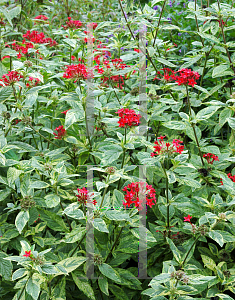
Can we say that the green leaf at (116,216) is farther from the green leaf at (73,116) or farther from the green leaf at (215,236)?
the green leaf at (73,116)

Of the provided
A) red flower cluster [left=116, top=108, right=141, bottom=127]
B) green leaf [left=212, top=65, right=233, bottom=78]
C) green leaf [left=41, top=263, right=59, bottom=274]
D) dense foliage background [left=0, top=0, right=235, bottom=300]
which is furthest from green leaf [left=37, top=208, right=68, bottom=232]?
green leaf [left=212, top=65, right=233, bottom=78]

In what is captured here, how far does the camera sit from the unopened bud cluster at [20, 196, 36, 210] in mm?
1350

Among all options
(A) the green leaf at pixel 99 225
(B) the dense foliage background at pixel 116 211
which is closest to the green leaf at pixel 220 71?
(B) the dense foliage background at pixel 116 211

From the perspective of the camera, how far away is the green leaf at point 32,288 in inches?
40.3

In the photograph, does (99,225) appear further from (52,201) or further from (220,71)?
(220,71)

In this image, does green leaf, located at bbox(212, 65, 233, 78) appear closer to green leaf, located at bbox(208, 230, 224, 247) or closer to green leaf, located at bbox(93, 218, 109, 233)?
green leaf, located at bbox(208, 230, 224, 247)

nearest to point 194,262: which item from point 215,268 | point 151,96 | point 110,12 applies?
point 215,268

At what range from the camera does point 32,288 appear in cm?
104

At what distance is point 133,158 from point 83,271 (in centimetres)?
73

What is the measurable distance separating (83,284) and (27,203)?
441mm

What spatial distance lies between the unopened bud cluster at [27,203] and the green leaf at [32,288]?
0.36 metres

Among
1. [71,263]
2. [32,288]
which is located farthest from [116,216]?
[32,288]

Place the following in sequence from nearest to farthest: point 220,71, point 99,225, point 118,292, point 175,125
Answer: point 99,225
point 118,292
point 175,125
point 220,71

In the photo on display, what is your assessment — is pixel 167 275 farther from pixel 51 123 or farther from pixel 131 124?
pixel 51 123
